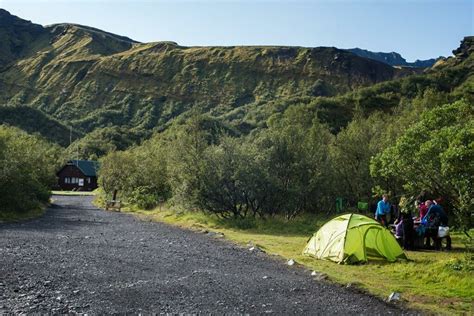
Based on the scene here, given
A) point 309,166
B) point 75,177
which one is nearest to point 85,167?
point 75,177

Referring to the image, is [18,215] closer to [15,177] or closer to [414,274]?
[15,177]

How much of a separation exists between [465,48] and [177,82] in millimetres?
92478

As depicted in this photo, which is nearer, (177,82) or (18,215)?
(18,215)

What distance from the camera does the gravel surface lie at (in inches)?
414

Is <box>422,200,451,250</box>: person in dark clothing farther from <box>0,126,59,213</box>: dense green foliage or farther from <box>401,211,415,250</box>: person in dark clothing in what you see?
<box>0,126,59,213</box>: dense green foliage

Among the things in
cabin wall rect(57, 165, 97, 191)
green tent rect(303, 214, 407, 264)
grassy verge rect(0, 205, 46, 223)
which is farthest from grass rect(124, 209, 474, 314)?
cabin wall rect(57, 165, 97, 191)

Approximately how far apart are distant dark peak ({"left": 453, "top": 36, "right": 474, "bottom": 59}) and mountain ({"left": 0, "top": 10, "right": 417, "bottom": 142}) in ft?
131

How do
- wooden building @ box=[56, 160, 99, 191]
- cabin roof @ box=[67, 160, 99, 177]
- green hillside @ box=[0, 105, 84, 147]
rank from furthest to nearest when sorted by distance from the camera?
green hillside @ box=[0, 105, 84, 147], wooden building @ box=[56, 160, 99, 191], cabin roof @ box=[67, 160, 99, 177]

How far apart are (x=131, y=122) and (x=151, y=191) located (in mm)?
108795

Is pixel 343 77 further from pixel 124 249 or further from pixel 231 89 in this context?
pixel 124 249

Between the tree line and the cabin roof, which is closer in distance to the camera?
the tree line

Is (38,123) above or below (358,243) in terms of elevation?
above

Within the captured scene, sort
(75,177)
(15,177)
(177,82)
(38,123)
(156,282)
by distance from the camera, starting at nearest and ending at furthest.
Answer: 1. (156,282)
2. (15,177)
3. (75,177)
4. (38,123)
5. (177,82)

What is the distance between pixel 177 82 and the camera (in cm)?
17150
